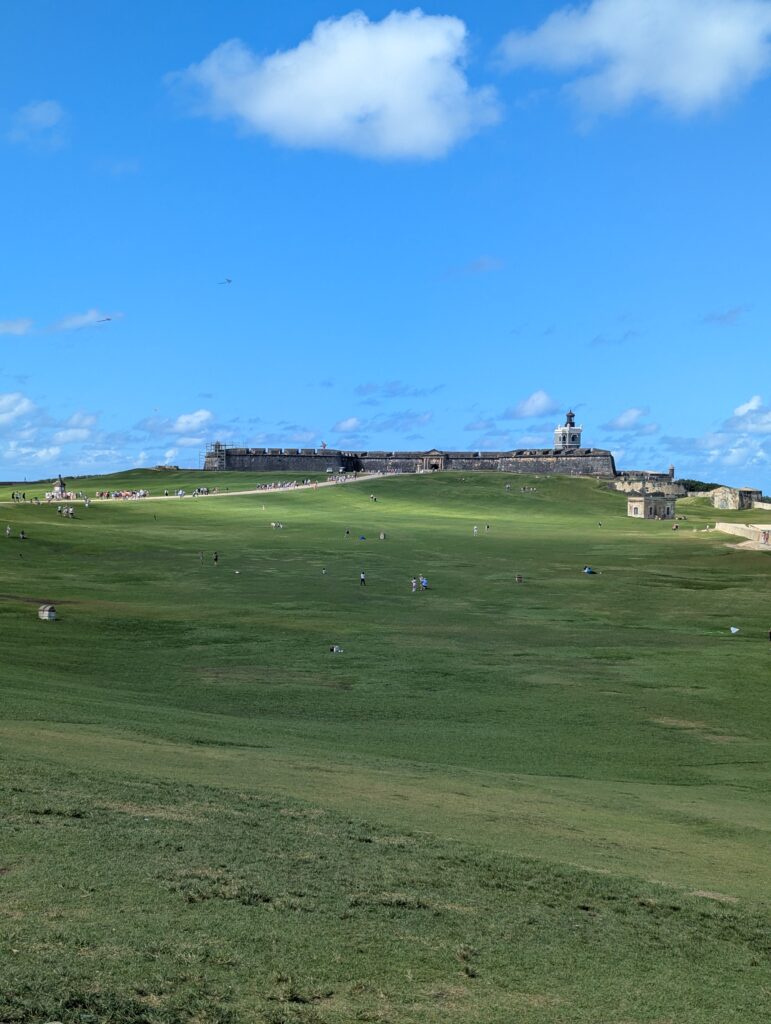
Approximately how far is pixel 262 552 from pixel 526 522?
44.3 metres

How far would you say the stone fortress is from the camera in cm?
17450

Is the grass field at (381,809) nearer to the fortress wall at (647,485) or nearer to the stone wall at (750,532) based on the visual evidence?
the stone wall at (750,532)

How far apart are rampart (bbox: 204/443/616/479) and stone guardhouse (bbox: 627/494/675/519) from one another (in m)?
48.1

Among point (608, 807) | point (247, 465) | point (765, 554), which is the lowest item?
point (608, 807)

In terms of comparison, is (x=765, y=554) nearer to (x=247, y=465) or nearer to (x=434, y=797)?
(x=434, y=797)

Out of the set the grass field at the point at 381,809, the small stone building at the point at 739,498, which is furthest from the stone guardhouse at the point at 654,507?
the grass field at the point at 381,809

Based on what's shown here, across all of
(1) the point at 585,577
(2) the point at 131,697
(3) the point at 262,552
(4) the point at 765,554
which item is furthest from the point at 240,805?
(4) the point at 765,554

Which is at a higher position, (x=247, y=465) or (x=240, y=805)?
(x=247, y=465)

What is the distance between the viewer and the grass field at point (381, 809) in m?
11.2

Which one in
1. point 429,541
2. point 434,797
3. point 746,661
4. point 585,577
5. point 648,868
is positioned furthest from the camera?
point 429,541

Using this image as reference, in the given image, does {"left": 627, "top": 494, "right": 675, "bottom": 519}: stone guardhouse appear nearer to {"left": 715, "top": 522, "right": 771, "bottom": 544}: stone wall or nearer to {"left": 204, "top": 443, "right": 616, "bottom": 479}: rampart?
{"left": 715, "top": 522, "right": 771, "bottom": 544}: stone wall

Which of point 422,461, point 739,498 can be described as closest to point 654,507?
point 739,498

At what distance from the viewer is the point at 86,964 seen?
10609 millimetres

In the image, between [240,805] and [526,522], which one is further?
[526,522]
